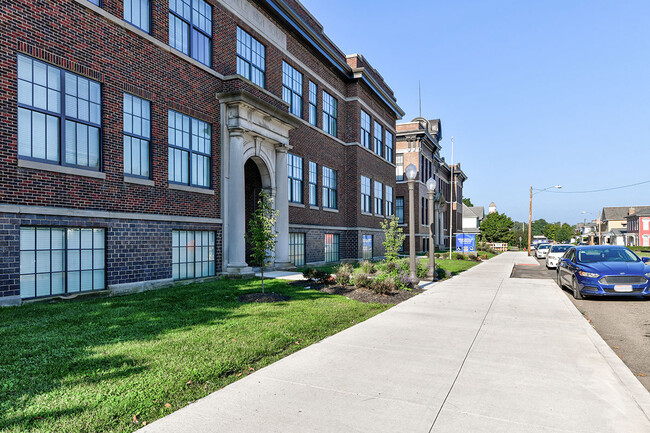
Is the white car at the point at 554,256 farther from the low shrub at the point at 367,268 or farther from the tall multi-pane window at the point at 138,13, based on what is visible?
the tall multi-pane window at the point at 138,13

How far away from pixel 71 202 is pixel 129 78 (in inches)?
151

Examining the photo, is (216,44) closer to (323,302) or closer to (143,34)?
(143,34)

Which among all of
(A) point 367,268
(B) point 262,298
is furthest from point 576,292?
(B) point 262,298

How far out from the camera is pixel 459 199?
7219 centimetres

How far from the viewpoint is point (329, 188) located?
2358cm

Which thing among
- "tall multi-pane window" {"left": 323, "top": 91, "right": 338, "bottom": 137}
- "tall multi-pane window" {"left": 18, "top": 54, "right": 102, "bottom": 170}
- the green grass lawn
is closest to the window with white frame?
"tall multi-pane window" {"left": 323, "top": 91, "right": 338, "bottom": 137}

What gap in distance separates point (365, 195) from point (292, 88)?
9396 millimetres

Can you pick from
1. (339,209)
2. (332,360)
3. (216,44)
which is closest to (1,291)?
(332,360)

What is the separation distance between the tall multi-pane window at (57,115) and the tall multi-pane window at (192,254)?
11.5 feet

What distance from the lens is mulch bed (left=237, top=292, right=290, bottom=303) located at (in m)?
9.87

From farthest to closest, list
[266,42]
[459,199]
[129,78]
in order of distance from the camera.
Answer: [459,199]
[266,42]
[129,78]

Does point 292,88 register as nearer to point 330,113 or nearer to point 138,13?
point 330,113

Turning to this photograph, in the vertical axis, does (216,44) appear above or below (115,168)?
above

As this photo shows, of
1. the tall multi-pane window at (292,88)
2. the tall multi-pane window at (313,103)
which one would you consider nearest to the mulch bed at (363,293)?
the tall multi-pane window at (292,88)
